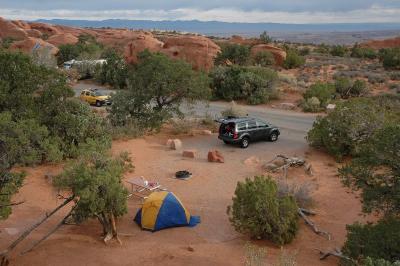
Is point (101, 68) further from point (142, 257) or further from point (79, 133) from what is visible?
point (142, 257)

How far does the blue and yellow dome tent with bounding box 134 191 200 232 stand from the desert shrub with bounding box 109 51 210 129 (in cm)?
1243

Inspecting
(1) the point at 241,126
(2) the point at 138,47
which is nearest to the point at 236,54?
(2) the point at 138,47

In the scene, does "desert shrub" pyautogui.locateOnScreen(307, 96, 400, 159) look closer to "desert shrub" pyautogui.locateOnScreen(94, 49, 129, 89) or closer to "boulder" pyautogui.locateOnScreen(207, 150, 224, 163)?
"boulder" pyautogui.locateOnScreen(207, 150, 224, 163)

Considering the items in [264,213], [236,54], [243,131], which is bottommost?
[243,131]

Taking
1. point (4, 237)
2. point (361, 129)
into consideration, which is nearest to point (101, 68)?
point (361, 129)

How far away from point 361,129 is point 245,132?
5.52m

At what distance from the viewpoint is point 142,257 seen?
12398 mm

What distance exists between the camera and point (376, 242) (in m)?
10.5

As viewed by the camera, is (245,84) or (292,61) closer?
(245,84)

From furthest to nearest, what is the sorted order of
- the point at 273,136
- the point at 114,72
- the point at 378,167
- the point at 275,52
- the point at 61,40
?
the point at 61,40
the point at 275,52
the point at 114,72
the point at 273,136
the point at 378,167

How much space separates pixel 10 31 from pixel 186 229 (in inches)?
3342

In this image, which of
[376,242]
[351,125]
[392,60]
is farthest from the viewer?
[392,60]

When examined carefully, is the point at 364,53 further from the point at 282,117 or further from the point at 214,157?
the point at 214,157

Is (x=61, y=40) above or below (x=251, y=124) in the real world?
below
